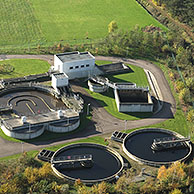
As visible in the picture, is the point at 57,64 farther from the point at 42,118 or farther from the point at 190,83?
the point at 190,83

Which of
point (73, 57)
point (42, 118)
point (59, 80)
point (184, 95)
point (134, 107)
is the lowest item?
point (42, 118)

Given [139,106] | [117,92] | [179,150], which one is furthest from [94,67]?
[179,150]

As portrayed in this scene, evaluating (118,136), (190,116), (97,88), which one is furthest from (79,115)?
(190,116)

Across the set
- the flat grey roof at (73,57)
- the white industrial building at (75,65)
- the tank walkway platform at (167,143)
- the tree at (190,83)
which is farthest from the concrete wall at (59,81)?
the tree at (190,83)

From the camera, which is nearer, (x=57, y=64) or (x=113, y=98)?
(x=113, y=98)

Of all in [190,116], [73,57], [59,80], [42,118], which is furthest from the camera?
[73,57]

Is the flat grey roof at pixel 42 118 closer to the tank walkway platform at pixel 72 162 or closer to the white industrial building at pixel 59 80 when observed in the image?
the tank walkway platform at pixel 72 162
